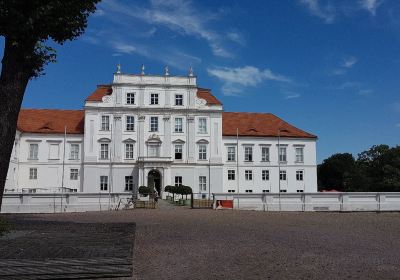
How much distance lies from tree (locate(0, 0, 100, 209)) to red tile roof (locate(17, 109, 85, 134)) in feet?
A: 146

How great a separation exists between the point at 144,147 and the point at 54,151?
10.7 metres

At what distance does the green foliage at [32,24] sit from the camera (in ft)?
33.3

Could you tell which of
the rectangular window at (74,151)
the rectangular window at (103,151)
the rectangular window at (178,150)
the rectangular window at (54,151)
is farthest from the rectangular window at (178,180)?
the rectangular window at (54,151)

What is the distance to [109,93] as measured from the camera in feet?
179

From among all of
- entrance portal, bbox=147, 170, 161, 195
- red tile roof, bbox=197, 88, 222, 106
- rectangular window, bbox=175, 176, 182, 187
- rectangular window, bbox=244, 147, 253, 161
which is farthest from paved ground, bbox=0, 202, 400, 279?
rectangular window, bbox=244, 147, 253, 161

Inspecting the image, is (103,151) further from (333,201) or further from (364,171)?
(364,171)

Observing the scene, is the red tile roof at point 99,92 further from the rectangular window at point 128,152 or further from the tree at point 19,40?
the tree at point 19,40

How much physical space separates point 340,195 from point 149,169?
2889 cm

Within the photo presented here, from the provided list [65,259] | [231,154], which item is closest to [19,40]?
[65,259]

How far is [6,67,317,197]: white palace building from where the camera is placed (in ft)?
173

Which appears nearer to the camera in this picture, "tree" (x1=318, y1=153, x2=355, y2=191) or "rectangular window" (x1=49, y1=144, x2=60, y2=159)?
"rectangular window" (x1=49, y1=144, x2=60, y2=159)

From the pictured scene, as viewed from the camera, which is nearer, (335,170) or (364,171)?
(364,171)

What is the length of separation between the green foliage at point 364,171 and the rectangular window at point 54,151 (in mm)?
48746

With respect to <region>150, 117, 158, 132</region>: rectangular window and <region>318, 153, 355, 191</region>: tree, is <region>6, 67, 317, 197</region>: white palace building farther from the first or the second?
<region>318, 153, 355, 191</region>: tree
